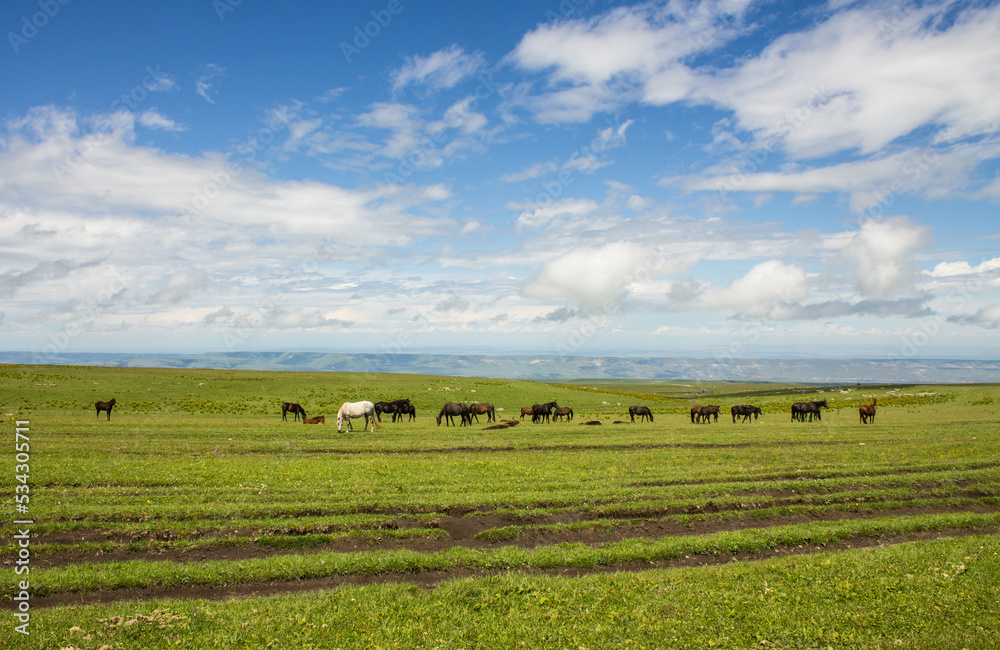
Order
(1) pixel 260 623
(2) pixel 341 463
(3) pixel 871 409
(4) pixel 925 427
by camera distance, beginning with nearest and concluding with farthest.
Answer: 1. (1) pixel 260 623
2. (2) pixel 341 463
3. (4) pixel 925 427
4. (3) pixel 871 409

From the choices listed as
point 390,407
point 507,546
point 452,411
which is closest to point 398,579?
point 507,546

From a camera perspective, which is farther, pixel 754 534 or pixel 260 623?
pixel 754 534

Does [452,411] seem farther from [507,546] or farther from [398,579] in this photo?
[398,579]

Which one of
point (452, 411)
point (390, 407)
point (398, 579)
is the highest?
point (398, 579)

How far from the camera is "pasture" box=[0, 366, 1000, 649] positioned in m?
8.58

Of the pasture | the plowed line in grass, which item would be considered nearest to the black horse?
the pasture

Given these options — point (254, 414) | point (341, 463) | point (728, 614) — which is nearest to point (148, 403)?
point (254, 414)

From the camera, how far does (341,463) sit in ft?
75.0

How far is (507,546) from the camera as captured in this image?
43.3 ft

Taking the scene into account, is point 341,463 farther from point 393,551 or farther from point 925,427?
point 925,427

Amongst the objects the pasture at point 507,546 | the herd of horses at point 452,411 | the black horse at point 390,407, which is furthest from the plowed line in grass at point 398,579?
the black horse at point 390,407

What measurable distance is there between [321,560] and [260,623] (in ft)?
10.1

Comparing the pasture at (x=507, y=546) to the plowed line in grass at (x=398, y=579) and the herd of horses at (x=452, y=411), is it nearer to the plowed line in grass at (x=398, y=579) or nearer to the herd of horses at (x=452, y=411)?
the plowed line in grass at (x=398, y=579)

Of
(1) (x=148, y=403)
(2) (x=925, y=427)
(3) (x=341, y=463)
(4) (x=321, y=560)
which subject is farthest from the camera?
(1) (x=148, y=403)
